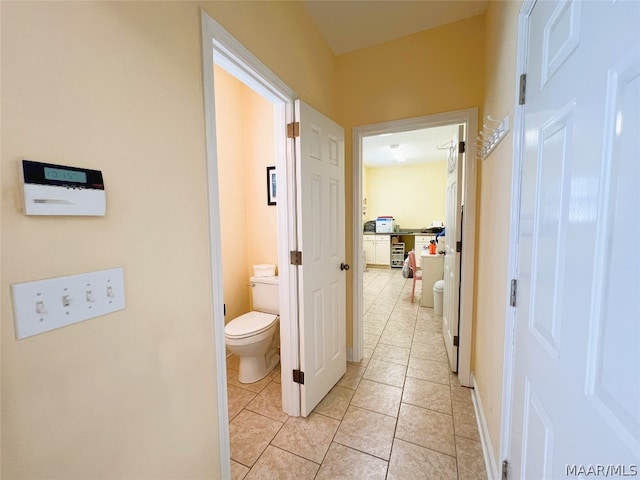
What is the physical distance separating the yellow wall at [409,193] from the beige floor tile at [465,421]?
5.23 metres

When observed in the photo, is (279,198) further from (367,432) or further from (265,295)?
(367,432)

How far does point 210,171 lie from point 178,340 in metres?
0.66

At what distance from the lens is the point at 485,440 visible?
4.73 ft

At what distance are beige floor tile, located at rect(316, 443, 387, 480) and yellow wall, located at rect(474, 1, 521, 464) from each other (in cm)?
59

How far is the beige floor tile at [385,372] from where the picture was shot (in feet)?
6.91

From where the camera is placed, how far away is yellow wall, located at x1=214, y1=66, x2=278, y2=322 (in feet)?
7.94

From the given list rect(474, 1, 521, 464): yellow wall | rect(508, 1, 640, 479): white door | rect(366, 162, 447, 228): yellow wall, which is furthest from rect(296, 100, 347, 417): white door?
rect(366, 162, 447, 228): yellow wall

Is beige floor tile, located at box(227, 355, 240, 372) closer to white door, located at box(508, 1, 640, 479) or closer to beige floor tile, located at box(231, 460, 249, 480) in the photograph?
beige floor tile, located at box(231, 460, 249, 480)

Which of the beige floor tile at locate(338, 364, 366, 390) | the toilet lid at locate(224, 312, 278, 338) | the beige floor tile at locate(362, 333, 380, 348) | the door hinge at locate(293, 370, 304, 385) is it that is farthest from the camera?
the beige floor tile at locate(362, 333, 380, 348)

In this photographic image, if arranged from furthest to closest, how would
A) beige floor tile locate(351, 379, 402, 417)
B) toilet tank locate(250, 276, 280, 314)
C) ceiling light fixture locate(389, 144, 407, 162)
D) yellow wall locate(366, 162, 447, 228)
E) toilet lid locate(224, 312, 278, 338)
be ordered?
yellow wall locate(366, 162, 447, 228) < ceiling light fixture locate(389, 144, 407, 162) < toilet tank locate(250, 276, 280, 314) < toilet lid locate(224, 312, 278, 338) < beige floor tile locate(351, 379, 402, 417)

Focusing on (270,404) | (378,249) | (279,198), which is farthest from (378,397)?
(378,249)

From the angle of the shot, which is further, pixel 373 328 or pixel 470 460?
pixel 373 328

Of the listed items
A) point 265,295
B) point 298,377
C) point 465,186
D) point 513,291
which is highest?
point 465,186

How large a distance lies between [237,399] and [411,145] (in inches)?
188
